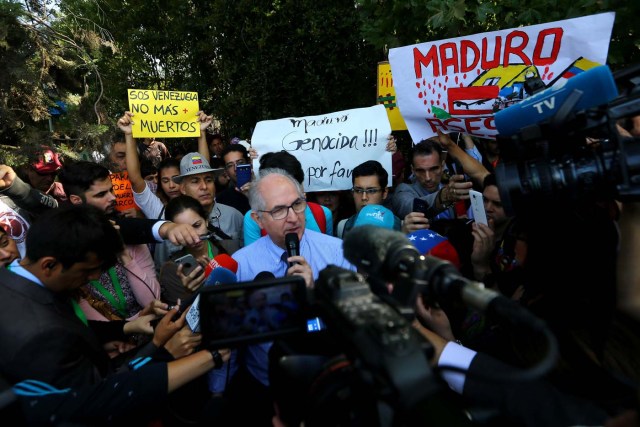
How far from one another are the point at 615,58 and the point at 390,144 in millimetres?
1837

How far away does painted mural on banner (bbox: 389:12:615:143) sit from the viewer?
2.87 metres

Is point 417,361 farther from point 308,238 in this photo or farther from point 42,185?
point 42,185

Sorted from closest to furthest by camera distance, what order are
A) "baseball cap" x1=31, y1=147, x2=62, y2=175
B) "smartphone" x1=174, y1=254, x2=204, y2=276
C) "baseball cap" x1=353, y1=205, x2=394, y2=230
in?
1. "smartphone" x1=174, y1=254, x2=204, y2=276
2. "baseball cap" x1=353, y1=205, x2=394, y2=230
3. "baseball cap" x1=31, y1=147, x2=62, y2=175

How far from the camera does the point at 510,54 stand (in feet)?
10.3

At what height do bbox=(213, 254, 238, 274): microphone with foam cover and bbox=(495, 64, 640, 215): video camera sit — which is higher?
bbox=(495, 64, 640, 215): video camera

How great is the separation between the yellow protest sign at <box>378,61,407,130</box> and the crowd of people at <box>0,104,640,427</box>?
1.66 meters

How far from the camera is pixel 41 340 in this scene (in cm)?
147

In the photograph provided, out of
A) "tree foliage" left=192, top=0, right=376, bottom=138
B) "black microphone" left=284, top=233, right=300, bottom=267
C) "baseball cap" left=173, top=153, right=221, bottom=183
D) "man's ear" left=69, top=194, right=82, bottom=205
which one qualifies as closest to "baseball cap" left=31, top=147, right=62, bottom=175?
"baseball cap" left=173, top=153, right=221, bottom=183

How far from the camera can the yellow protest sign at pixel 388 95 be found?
4.82m

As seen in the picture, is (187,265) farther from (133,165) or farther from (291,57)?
(291,57)

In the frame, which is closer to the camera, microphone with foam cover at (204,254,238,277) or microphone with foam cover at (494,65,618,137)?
microphone with foam cover at (494,65,618,137)

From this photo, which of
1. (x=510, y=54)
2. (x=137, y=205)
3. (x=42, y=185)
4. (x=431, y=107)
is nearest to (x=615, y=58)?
(x=510, y=54)

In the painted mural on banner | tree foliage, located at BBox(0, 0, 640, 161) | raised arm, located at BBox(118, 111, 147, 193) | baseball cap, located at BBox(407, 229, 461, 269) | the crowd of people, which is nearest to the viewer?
the crowd of people

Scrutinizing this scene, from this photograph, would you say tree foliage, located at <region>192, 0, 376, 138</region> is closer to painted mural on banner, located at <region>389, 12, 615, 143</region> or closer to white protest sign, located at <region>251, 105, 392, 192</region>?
white protest sign, located at <region>251, 105, 392, 192</region>
